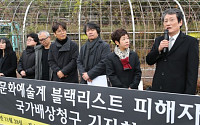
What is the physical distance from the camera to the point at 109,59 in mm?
3119

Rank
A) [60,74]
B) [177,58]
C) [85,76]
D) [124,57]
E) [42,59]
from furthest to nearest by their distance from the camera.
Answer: [42,59] < [60,74] < [85,76] < [124,57] < [177,58]

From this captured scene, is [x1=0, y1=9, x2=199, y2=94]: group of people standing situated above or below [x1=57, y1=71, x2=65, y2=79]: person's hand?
above

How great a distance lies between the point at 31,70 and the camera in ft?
13.3

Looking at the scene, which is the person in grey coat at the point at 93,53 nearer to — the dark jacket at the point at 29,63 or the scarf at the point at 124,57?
the scarf at the point at 124,57

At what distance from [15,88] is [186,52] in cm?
237

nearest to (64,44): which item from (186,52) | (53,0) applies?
(186,52)

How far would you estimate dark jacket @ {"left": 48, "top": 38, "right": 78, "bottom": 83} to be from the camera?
372 cm

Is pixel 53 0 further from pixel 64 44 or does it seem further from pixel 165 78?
pixel 165 78

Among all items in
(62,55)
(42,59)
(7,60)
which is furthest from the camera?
(7,60)

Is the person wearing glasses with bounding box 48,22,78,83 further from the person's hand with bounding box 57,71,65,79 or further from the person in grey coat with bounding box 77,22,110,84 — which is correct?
the person in grey coat with bounding box 77,22,110,84

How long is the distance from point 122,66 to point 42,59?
1.64m

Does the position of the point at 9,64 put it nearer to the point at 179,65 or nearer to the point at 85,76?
the point at 85,76

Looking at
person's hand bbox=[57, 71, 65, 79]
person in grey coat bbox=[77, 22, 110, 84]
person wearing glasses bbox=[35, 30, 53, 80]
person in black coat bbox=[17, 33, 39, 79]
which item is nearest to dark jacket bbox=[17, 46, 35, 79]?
person in black coat bbox=[17, 33, 39, 79]

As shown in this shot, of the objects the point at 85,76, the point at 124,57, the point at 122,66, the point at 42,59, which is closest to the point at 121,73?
the point at 122,66
